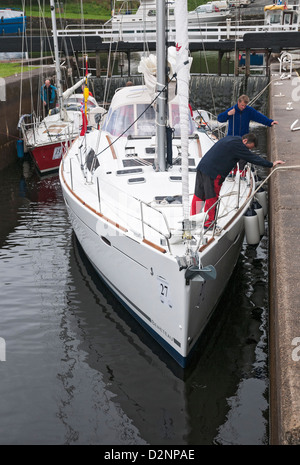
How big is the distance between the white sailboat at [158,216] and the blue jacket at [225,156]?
0.94 feet

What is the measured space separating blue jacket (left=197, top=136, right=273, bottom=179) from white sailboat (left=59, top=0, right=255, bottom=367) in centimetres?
29

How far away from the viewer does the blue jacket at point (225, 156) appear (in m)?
6.36

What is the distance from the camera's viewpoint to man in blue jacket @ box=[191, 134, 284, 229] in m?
6.38

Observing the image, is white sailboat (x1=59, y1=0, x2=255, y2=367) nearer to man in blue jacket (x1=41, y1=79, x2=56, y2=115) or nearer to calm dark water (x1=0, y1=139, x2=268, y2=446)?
calm dark water (x1=0, y1=139, x2=268, y2=446)

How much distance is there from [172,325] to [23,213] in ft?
22.2

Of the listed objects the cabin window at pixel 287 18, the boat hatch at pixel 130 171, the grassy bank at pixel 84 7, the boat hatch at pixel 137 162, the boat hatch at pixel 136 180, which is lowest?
the boat hatch at pixel 136 180

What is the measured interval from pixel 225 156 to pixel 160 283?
1701 mm

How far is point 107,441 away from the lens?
5312mm

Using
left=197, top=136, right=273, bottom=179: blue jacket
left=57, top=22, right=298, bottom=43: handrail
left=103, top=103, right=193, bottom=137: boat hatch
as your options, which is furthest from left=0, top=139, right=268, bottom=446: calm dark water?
left=57, top=22, right=298, bottom=43: handrail

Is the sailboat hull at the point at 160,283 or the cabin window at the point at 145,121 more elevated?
Answer: the cabin window at the point at 145,121

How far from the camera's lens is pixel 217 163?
6.48 m

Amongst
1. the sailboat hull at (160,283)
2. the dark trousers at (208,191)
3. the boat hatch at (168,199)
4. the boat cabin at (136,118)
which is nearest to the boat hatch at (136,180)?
the boat hatch at (168,199)

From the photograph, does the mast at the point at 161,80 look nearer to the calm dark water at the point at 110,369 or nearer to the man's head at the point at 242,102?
the man's head at the point at 242,102
